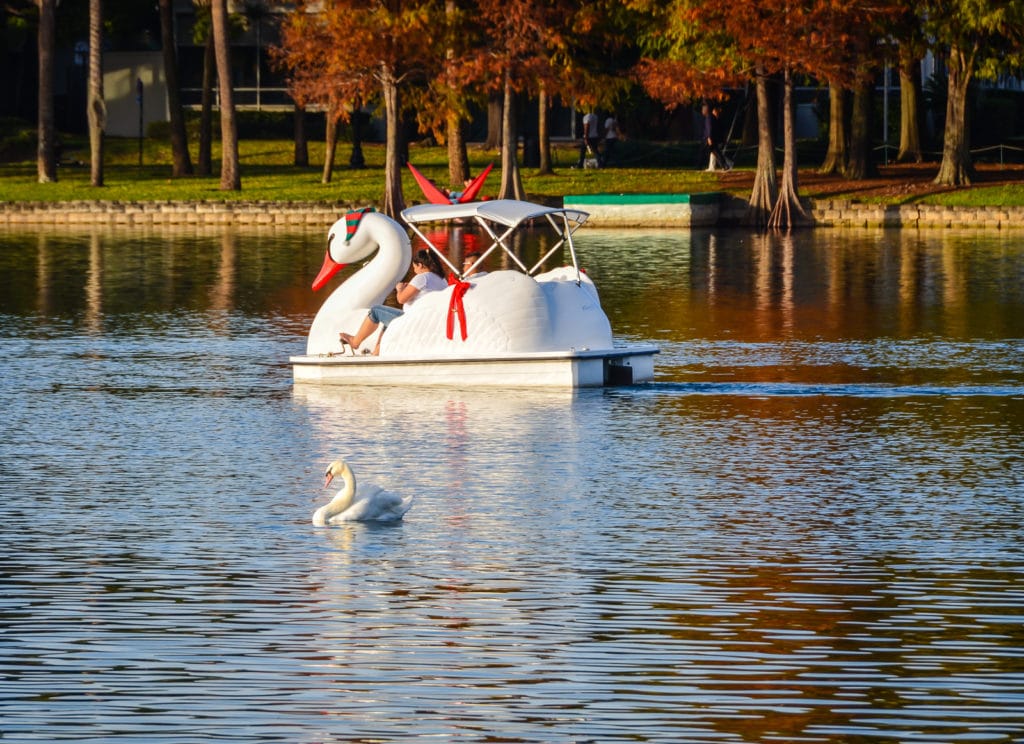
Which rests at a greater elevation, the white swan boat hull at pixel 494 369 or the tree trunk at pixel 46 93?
the tree trunk at pixel 46 93

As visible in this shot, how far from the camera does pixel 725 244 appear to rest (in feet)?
135

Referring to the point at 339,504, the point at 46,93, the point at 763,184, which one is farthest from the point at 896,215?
the point at 339,504

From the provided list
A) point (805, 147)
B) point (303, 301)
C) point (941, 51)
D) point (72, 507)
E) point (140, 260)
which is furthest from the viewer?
point (805, 147)

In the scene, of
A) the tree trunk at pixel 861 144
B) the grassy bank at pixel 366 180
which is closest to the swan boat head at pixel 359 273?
the grassy bank at pixel 366 180

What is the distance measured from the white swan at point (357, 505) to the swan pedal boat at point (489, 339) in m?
6.24

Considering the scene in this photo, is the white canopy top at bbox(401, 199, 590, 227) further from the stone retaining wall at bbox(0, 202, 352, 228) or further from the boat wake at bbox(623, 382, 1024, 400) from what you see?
the stone retaining wall at bbox(0, 202, 352, 228)

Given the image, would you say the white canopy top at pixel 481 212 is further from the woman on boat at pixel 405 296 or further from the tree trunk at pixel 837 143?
the tree trunk at pixel 837 143

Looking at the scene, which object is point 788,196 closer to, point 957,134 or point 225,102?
point 957,134

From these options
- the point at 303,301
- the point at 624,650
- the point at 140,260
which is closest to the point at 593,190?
the point at 140,260

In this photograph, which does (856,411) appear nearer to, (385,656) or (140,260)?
(385,656)

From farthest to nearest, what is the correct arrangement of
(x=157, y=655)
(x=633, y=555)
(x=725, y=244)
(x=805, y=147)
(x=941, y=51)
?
1. (x=805, y=147)
2. (x=941, y=51)
3. (x=725, y=244)
4. (x=633, y=555)
5. (x=157, y=655)

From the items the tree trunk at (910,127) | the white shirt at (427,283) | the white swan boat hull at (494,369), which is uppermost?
the tree trunk at (910,127)

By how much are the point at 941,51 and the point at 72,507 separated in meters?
40.9

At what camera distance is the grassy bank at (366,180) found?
1975 inches
